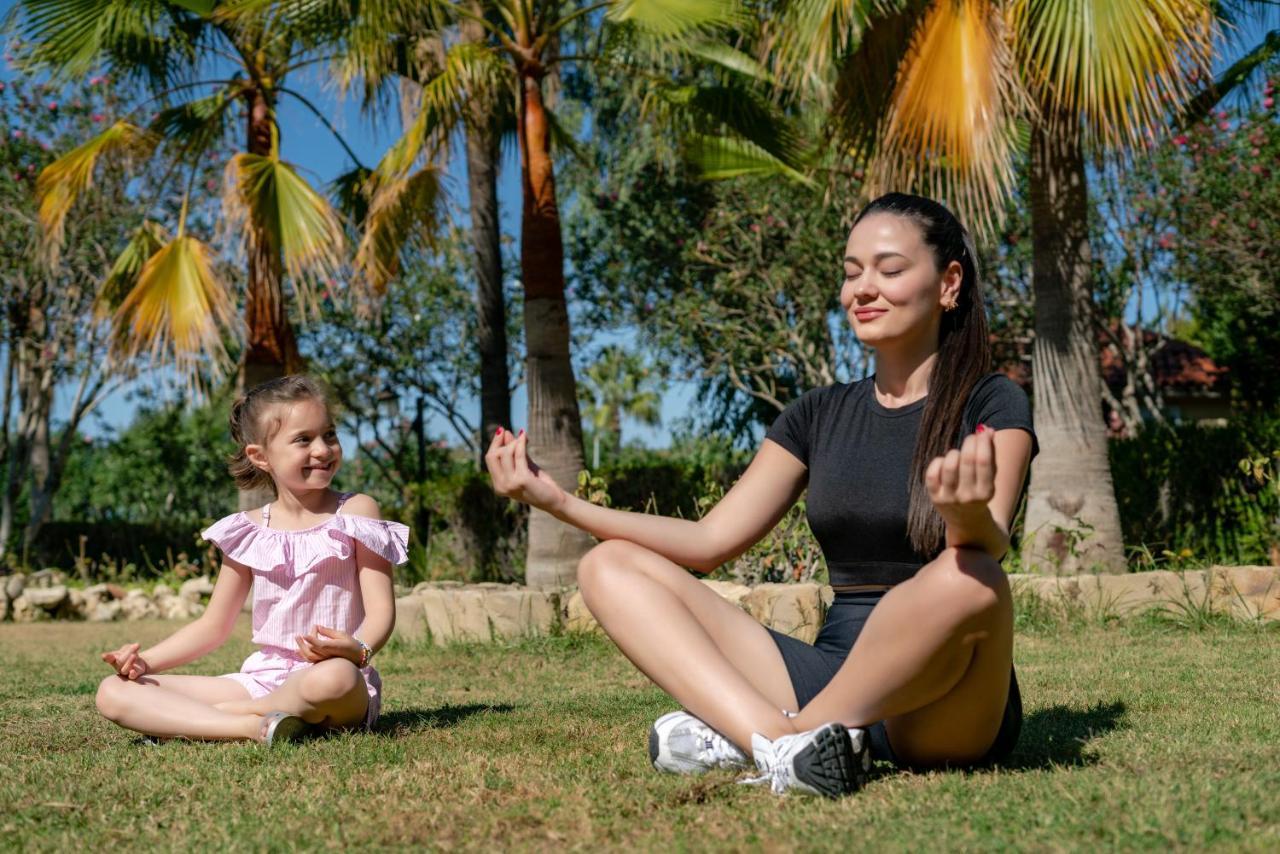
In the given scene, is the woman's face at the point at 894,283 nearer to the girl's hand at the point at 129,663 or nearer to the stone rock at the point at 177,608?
the girl's hand at the point at 129,663

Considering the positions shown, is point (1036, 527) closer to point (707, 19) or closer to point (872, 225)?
point (707, 19)

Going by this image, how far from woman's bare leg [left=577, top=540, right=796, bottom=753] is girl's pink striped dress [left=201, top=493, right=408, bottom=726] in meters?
1.04

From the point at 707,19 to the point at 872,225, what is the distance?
217 inches

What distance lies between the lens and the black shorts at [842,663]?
2.71 metres

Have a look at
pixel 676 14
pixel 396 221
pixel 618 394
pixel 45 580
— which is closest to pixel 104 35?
pixel 396 221

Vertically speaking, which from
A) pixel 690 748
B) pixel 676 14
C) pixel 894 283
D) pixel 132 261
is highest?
pixel 676 14

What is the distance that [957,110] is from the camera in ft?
20.9

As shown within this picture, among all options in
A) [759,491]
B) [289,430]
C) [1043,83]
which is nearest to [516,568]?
[1043,83]

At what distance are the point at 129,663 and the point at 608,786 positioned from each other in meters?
1.56

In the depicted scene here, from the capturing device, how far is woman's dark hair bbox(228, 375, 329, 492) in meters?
3.67

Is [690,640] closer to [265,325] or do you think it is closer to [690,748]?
[690,748]

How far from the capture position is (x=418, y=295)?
712 inches

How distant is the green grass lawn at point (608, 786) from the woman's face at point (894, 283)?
97 centimetres

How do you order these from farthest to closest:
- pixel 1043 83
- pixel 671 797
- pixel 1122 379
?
Answer: pixel 1122 379 < pixel 1043 83 < pixel 671 797
